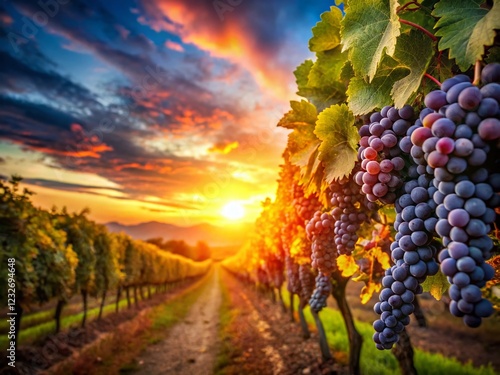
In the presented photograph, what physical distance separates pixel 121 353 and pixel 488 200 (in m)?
13.4

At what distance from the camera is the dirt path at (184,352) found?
10250 millimetres

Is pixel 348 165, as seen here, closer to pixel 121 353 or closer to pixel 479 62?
pixel 479 62

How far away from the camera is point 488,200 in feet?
3.33

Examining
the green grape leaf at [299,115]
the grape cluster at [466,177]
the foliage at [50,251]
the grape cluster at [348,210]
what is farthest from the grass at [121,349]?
the grape cluster at [466,177]

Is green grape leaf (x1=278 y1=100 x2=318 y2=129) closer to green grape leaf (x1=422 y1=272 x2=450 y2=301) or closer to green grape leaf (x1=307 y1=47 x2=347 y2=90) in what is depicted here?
green grape leaf (x1=307 y1=47 x2=347 y2=90)

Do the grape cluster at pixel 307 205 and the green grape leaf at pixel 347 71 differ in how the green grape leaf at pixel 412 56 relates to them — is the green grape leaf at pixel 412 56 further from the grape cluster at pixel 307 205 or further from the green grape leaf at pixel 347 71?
the grape cluster at pixel 307 205

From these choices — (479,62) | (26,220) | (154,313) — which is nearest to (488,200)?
(479,62)

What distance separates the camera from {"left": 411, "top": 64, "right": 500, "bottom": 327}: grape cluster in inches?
35.9

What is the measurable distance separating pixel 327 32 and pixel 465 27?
104 cm

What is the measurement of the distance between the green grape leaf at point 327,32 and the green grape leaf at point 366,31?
646 mm

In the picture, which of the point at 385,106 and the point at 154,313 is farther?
the point at 154,313

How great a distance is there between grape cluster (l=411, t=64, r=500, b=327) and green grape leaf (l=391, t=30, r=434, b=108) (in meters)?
0.25

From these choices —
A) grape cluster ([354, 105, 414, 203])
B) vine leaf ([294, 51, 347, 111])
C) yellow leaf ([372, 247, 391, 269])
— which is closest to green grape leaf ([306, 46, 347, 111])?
vine leaf ([294, 51, 347, 111])

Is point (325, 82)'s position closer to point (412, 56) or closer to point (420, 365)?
point (412, 56)
